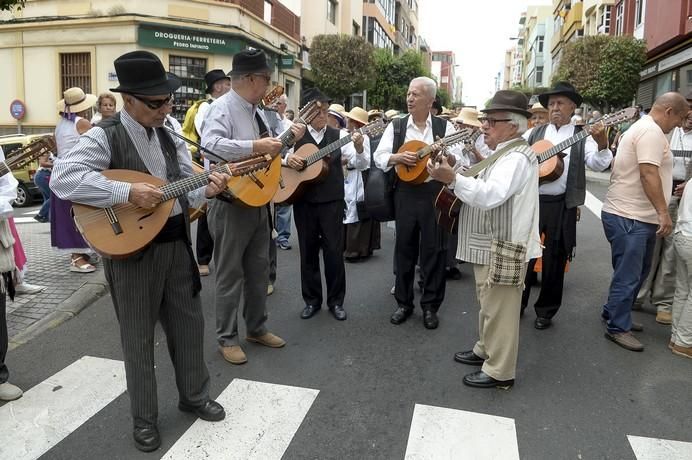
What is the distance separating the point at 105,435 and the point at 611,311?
3994mm

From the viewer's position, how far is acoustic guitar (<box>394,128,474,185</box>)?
4.59 m

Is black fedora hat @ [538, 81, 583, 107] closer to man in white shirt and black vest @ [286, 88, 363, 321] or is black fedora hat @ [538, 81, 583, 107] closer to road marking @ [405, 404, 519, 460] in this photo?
man in white shirt and black vest @ [286, 88, 363, 321]

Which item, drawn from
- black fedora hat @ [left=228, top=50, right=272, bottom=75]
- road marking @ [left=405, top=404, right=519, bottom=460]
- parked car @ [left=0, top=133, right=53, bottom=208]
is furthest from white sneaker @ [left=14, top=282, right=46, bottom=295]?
parked car @ [left=0, top=133, right=53, bottom=208]

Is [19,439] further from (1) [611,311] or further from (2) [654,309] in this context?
(2) [654,309]

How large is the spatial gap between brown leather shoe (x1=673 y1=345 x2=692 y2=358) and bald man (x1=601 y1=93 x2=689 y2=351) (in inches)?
10.3

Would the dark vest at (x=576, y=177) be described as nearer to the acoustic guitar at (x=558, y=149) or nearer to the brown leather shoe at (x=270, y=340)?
the acoustic guitar at (x=558, y=149)

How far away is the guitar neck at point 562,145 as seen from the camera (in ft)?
14.9

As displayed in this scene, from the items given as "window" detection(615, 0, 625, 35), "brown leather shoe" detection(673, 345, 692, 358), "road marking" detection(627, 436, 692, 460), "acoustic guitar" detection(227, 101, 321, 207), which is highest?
"window" detection(615, 0, 625, 35)

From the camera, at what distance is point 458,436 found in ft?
10.5

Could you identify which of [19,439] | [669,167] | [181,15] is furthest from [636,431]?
[181,15]

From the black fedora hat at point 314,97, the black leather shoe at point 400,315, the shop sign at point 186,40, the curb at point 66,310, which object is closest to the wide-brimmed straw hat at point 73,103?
the curb at point 66,310

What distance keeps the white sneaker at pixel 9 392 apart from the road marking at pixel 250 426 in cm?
130

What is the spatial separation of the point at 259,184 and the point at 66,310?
2589 mm

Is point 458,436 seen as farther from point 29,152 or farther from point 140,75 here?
point 29,152
